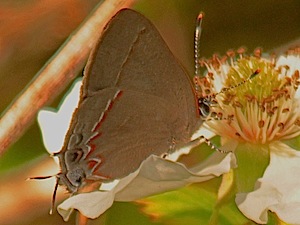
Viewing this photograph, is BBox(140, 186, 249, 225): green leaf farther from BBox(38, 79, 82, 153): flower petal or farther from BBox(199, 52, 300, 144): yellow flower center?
BBox(38, 79, 82, 153): flower petal

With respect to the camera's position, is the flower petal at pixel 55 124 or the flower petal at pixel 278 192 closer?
the flower petal at pixel 278 192

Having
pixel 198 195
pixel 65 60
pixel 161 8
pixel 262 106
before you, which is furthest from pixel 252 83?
pixel 161 8

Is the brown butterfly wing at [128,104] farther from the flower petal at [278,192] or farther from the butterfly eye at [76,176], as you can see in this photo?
the flower petal at [278,192]

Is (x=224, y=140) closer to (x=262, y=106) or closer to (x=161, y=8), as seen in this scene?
(x=262, y=106)

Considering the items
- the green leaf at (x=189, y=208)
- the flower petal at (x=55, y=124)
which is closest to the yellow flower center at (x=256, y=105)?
the green leaf at (x=189, y=208)

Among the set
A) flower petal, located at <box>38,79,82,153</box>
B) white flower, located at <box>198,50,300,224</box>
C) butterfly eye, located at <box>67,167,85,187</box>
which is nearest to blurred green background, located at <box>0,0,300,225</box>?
Result: flower petal, located at <box>38,79,82,153</box>
